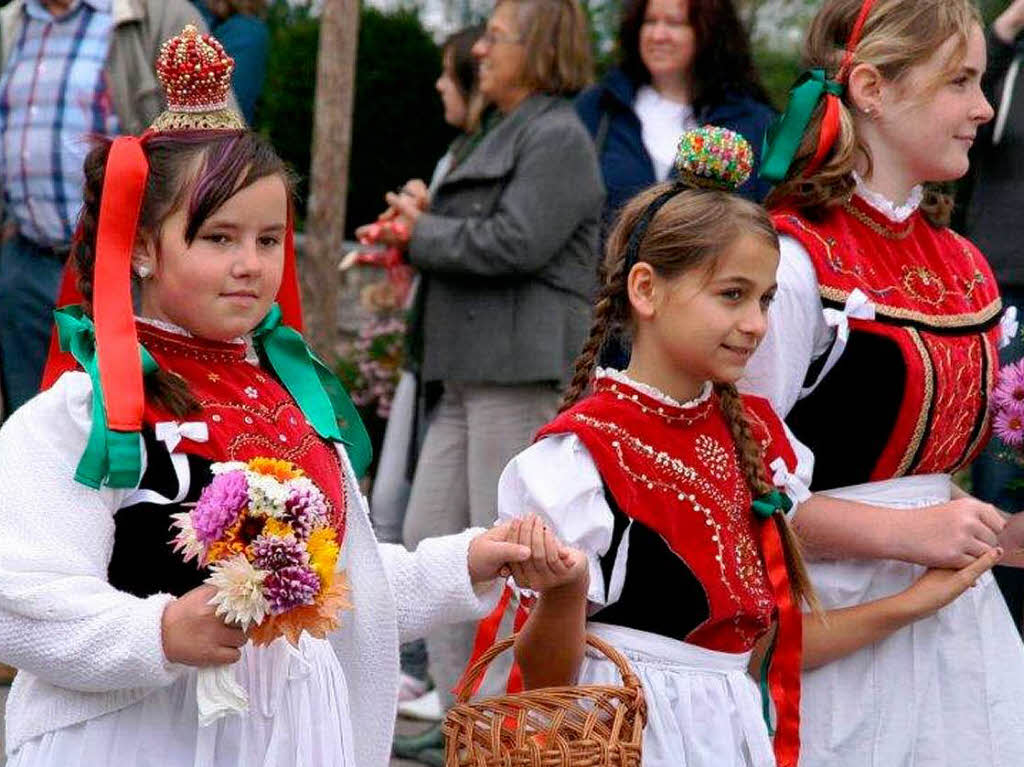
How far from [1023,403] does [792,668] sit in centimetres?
74

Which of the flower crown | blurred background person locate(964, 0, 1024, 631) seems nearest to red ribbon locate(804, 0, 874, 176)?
the flower crown

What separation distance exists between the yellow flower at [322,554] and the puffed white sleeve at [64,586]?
0.81ft

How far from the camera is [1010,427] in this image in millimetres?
3928

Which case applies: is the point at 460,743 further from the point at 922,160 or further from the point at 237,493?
the point at 922,160

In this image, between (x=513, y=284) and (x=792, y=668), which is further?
(x=513, y=284)

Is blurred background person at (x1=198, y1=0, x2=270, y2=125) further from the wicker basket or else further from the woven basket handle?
the wicker basket

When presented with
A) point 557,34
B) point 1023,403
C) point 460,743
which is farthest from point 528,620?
point 557,34

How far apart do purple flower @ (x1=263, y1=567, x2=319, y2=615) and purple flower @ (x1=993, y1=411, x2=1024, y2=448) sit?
1.73 meters

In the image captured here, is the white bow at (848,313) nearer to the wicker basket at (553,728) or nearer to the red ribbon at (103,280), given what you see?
the wicker basket at (553,728)

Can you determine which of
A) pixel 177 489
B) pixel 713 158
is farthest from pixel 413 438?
pixel 177 489

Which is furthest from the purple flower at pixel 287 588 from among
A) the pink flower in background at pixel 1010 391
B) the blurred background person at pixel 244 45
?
the blurred background person at pixel 244 45

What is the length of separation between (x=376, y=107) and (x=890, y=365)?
6.72 m

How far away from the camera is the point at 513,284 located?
595cm

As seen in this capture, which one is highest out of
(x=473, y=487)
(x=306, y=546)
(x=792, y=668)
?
(x=306, y=546)
